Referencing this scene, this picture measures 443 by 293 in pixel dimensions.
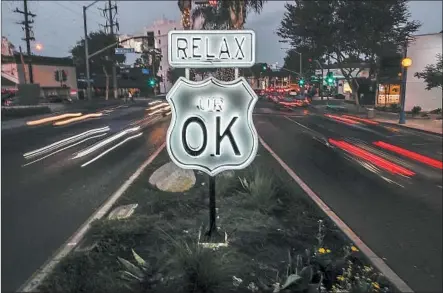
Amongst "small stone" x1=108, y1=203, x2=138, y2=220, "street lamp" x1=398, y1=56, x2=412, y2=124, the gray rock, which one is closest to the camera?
"small stone" x1=108, y1=203, x2=138, y2=220

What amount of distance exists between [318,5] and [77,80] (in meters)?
42.4

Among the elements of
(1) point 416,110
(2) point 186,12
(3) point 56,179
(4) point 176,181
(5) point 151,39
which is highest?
(2) point 186,12

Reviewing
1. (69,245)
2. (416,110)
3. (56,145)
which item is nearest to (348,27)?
(416,110)

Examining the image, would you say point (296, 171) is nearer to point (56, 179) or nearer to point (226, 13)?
point (226, 13)

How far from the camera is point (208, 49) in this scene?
3.30 meters

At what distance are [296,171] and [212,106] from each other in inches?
223

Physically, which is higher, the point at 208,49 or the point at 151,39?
the point at 151,39

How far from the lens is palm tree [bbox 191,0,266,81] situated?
5.04 metres

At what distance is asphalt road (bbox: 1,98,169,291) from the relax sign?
3.79 ft

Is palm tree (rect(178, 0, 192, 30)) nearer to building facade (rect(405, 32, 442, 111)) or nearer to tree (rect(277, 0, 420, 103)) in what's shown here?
tree (rect(277, 0, 420, 103))

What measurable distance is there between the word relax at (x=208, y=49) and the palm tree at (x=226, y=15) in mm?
1538

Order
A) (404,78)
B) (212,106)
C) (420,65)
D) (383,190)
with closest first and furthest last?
(212,106), (383,190), (404,78), (420,65)

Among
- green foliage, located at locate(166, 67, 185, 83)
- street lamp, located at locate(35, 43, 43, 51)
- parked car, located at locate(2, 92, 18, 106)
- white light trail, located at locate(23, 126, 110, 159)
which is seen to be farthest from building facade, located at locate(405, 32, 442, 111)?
street lamp, located at locate(35, 43, 43, 51)

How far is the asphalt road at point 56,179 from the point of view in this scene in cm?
453
